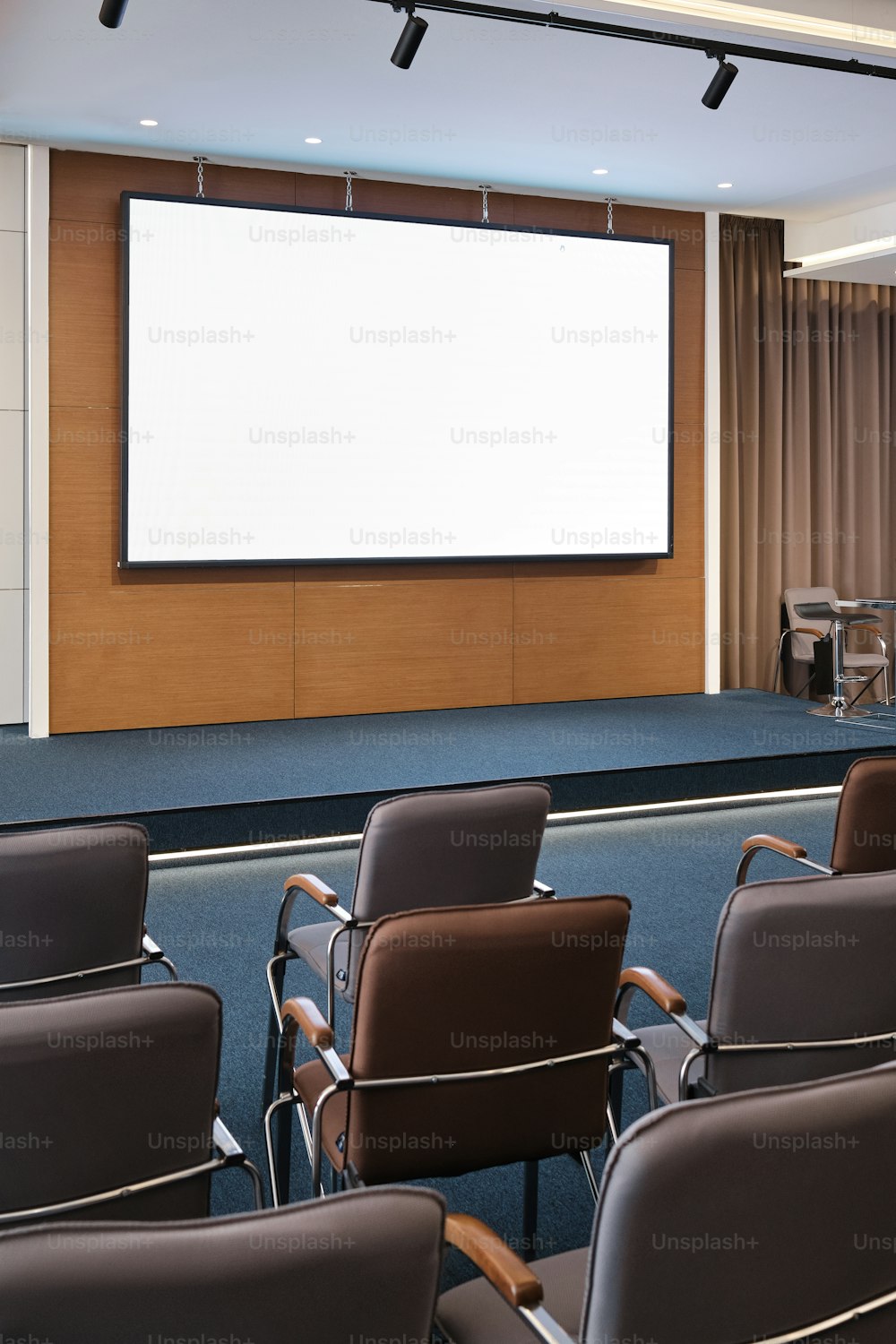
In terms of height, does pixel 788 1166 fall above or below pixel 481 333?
below

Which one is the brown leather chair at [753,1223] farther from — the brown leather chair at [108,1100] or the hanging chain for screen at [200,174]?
the hanging chain for screen at [200,174]

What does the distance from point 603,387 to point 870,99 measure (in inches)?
93.5

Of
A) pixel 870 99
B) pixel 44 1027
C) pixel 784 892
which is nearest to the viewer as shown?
pixel 44 1027

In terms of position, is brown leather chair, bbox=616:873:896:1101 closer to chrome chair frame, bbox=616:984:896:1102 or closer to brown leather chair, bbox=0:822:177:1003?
chrome chair frame, bbox=616:984:896:1102

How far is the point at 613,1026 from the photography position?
2.29 meters

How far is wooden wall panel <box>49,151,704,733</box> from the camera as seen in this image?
274 inches

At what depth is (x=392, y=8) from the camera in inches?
199

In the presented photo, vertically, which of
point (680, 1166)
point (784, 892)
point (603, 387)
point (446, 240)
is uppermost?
point (446, 240)

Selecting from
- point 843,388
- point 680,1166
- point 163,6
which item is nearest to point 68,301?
point 163,6

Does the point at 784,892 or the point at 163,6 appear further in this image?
the point at 163,6

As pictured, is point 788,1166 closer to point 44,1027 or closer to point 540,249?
point 44,1027

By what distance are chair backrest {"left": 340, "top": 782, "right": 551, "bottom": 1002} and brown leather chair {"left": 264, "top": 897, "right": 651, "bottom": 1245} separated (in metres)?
0.73

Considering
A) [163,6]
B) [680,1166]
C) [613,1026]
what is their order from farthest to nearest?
[163,6] → [613,1026] → [680,1166]

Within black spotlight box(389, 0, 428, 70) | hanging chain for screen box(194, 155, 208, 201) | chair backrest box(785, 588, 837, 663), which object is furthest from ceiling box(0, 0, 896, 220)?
chair backrest box(785, 588, 837, 663)
